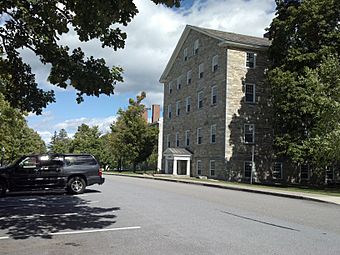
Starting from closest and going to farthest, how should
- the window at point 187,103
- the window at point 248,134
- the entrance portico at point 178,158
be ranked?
1. the window at point 248,134
2. the entrance portico at point 178,158
3. the window at point 187,103

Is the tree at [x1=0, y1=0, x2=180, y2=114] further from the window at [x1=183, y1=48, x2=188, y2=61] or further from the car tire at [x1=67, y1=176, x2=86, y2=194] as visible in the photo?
the window at [x1=183, y1=48, x2=188, y2=61]

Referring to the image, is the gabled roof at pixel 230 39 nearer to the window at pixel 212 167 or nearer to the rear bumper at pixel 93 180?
the window at pixel 212 167

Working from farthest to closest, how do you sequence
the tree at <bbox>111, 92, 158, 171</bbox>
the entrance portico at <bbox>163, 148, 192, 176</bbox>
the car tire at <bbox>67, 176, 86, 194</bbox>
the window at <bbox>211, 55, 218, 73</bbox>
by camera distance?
the tree at <bbox>111, 92, 158, 171</bbox> → the entrance portico at <bbox>163, 148, 192, 176</bbox> → the window at <bbox>211, 55, 218, 73</bbox> → the car tire at <bbox>67, 176, 86, 194</bbox>

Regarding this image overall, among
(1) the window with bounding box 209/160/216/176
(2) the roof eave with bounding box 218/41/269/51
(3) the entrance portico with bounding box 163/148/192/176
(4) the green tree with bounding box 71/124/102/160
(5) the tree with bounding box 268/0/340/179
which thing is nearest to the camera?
(5) the tree with bounding box 268/0/340/179

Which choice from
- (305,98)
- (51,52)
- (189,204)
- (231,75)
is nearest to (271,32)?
(231,75)

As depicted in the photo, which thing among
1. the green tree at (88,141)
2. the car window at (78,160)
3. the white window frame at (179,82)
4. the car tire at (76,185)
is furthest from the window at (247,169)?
the green tree at (88,141)

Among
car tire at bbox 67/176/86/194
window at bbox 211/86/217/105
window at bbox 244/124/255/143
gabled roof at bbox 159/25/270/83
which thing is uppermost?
gabled roof at bbox 159/25/270/83

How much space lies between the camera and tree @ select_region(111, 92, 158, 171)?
52.8 metres

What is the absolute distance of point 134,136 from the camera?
52.9 metres

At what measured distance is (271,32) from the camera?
37438 millimetres

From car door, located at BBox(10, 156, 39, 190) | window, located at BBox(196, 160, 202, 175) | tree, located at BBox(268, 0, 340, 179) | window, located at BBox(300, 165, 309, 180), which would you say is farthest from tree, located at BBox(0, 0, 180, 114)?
window, located at BBox(300, 165, 309, 180)

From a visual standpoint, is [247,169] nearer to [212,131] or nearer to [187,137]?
[212,131]

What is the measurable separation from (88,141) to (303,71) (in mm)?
→ 53631

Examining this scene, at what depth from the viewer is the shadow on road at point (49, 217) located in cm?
952
